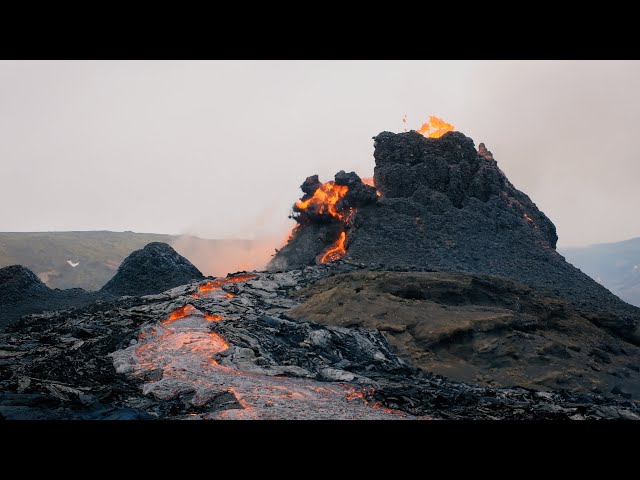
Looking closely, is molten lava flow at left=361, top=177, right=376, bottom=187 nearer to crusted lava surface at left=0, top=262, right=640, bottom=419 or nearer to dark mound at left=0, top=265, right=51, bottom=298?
crusted lava surface at left=0, top=262, right=640, bottom=419

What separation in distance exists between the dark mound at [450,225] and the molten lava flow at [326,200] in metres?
1.99

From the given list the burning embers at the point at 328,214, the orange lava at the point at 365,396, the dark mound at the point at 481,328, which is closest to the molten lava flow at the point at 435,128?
the burning embers at the point at 328,214

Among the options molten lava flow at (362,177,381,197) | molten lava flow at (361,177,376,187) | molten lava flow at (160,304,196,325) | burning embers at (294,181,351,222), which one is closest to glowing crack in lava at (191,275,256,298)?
molten lava flow at (160,304,196,325)

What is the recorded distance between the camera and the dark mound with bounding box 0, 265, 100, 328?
3744cm

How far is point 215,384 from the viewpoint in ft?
55.0

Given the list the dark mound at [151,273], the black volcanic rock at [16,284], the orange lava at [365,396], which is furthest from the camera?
the dark mound at [151,273]

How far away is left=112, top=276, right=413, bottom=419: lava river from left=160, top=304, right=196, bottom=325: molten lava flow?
196 millimetres

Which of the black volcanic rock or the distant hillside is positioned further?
the distant hillside

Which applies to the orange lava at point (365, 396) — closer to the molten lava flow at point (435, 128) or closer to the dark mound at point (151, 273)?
the dark mound at point (151, 273)

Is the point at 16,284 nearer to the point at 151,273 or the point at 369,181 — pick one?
the point at 151,273

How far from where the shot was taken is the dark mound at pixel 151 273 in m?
45.1

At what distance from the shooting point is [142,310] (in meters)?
30.1

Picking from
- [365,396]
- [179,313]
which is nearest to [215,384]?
[365,396]

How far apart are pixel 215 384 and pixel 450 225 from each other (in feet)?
134
